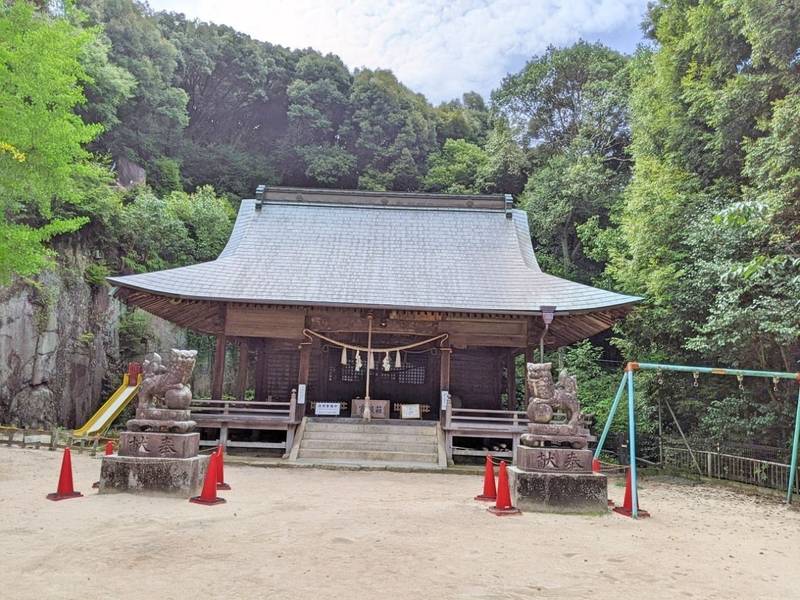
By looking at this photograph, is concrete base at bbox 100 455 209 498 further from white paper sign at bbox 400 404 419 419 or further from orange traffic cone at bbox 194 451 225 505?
white paper sign at bbox 400 404 419 419

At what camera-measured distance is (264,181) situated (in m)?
35.2

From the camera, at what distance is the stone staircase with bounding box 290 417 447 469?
1218 cm

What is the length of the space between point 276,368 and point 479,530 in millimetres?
11788

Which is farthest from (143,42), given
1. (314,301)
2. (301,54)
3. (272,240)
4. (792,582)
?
(792,582)

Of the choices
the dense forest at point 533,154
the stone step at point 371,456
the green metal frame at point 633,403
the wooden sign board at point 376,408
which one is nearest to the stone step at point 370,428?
the stone step at point 371,456

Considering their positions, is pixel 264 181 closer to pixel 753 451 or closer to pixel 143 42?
pixel 143 42

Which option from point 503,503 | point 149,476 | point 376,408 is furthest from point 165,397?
point 376,408

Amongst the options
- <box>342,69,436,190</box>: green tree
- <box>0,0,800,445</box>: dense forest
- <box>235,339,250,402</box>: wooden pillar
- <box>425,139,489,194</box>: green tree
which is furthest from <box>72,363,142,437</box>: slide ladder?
<box>425,139,489,194</box>: green tree

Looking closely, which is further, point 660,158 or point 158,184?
point 158,184

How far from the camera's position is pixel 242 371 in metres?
15.7

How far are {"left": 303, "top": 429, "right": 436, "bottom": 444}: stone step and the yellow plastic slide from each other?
612 centimetres

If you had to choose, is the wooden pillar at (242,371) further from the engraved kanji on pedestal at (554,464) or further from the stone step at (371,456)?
the engraved kanji on pedestal at (554,464)

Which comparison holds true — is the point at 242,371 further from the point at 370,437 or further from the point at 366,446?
the point at 366,446

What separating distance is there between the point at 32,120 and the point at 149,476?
6.46 meters
